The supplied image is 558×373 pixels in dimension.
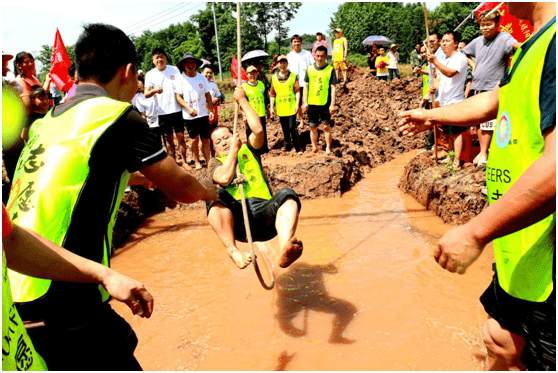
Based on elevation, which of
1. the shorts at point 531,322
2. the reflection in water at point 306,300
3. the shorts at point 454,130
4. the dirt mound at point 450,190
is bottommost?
the reflection in water at point 306,300

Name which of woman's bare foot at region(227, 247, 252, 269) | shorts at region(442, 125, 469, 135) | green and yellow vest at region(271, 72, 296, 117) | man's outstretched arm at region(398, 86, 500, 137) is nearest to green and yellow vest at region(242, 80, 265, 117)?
green and yellow vest at region(271, 72, 296, 117)

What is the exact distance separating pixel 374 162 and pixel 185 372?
7562mm

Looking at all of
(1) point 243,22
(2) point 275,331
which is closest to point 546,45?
(2) point 275,331

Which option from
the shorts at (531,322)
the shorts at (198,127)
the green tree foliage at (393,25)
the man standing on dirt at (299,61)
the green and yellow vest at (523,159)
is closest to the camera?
the green and yellow vest at (523,159)

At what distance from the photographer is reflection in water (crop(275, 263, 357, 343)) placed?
3512 millimetres

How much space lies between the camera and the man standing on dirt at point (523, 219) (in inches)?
48.1

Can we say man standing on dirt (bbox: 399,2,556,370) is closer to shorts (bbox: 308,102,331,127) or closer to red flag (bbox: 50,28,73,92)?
shorts (bbox: 308,102,331,127)

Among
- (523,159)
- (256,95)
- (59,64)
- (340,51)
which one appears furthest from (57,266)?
(340,51)

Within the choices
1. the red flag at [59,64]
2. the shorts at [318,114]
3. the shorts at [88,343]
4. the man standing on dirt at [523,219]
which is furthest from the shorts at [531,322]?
the red flag at [59,64]

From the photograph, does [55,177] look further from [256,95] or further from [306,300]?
[256,95]

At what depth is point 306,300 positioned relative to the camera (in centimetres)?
401

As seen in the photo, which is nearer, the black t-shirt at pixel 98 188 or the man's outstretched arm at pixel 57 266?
the man's outstretched arm at pixel 57 266

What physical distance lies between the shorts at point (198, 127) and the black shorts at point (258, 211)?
12.8 ft

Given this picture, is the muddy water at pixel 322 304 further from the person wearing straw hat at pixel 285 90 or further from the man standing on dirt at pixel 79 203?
the person wearing straw hat at pixel 285 90
